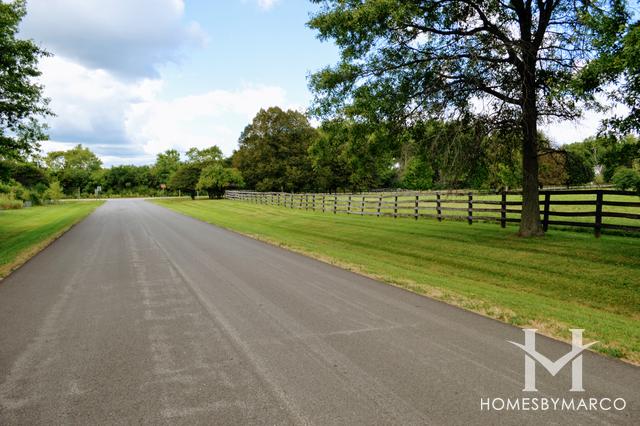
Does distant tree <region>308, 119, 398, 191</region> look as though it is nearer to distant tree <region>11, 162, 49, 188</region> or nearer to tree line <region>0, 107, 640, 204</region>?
tree line <region>0, 107, 640, 204</region>

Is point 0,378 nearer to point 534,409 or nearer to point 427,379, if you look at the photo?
point 427,379

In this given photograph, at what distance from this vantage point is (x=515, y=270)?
980 centimetres

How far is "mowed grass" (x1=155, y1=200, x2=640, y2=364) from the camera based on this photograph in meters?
5.90

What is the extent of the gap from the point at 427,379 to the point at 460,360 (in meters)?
0.65

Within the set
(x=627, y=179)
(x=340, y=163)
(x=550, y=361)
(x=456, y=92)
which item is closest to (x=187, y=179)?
(x=340, y=163)

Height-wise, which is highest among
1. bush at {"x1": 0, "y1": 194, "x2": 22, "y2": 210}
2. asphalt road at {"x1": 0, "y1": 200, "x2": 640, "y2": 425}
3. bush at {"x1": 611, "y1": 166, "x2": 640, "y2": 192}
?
bush at {"x1": 611, "y1": 166, "x2": 640, "y2": 192}

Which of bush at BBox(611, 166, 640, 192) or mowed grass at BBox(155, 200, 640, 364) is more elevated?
bush at BBox(611, 166, 640, 192)

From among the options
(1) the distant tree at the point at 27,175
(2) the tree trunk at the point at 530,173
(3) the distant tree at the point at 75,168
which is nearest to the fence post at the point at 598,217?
(2) the tree trunk at the point at 530,173

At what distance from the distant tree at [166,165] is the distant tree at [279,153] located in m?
38.0

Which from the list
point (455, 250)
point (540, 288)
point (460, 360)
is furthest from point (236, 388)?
point (455, 250)

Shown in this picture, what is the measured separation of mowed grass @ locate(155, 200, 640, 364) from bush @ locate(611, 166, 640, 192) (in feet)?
5.84

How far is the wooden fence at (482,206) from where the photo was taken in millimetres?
12125

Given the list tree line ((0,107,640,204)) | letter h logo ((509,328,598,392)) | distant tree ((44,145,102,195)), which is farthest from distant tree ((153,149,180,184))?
letter h logo ((509,328,598,392))

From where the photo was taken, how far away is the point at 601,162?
948cm
